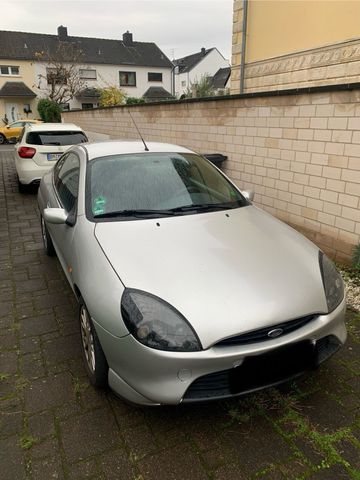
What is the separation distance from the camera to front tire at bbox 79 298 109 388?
2268 mm

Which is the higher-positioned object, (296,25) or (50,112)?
(296,25)

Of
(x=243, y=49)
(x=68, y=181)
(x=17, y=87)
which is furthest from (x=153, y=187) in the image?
(x=17, y=87)

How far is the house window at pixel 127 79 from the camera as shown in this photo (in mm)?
40344

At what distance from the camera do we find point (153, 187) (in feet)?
10.1

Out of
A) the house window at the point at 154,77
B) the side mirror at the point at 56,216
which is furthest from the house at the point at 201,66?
the side mirror at the point at 56,216

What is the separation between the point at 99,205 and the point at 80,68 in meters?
39.0

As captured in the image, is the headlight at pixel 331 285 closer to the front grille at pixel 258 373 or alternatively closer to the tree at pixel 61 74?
the front grille at pixel 258 373

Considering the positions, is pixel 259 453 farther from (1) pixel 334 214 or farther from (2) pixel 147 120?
(2) pixel 147 120

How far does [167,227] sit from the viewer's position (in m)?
2.66

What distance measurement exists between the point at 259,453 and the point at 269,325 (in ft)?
2.27

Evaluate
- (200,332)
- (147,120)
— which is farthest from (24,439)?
(147,120)

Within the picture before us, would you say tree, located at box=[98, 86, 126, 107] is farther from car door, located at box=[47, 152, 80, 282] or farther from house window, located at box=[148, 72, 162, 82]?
car door, located at box=[47, 152, 80, 282]

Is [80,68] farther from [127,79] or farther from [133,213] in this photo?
[133,213]

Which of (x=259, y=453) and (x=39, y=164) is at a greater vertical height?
(x=39, y=164)
